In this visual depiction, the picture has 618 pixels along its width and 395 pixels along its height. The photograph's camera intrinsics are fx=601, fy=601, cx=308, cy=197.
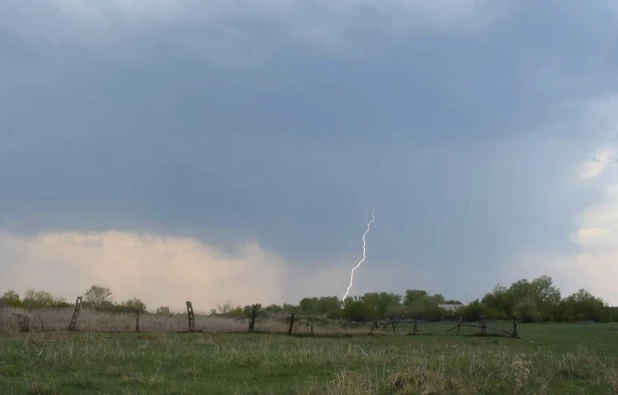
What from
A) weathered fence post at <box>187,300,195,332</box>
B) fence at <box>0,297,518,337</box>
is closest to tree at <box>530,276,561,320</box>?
fence at <box>0,297,518,337</box>

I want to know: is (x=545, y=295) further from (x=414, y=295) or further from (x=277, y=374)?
(x=277, y=374)

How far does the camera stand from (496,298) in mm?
107000

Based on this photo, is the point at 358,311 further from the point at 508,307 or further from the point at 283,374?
the point at 283,374

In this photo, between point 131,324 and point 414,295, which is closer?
point 131,324

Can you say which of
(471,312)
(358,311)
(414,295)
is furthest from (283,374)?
(414,295)

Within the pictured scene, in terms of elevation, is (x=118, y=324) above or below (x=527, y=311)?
below

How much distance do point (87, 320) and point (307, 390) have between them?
110 feet

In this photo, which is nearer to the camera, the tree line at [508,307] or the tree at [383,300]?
the tree line at [508,307]

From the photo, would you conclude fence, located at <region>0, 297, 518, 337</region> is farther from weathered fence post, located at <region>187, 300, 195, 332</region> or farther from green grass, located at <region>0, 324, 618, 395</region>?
green grass, located at <region>0, 324, 618, 395</region>

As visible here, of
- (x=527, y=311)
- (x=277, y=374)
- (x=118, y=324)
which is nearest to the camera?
(x=277, y=374)

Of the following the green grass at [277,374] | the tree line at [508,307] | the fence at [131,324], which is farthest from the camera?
the tree line at [508,307]

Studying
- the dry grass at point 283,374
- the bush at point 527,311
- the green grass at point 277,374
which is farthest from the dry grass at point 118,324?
the bush at point 527,311

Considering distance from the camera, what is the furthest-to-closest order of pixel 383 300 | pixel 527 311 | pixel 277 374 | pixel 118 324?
pixel 383 300
pixel 527 311
pixel 118 324
pixel 277 374

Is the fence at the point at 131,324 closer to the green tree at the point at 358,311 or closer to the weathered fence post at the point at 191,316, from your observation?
the weathered fence post at the point at 191,316
